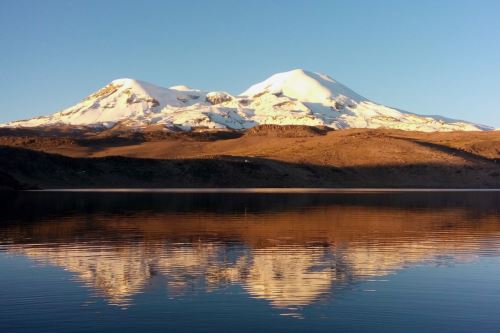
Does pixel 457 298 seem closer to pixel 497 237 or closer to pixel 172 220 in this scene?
pixel 497 237

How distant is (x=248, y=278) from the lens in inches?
1021

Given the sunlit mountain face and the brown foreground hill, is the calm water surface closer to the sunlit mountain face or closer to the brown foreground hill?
the sunlit mountain face

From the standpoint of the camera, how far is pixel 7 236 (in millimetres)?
40094

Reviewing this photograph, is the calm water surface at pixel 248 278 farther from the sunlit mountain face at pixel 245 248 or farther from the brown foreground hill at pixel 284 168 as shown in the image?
the brown foreground hill at pixel 284 168

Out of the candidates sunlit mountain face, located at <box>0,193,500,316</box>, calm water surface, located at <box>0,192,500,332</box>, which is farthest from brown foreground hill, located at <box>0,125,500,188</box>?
calm water surface, located at <box>0,192,500,332</box>

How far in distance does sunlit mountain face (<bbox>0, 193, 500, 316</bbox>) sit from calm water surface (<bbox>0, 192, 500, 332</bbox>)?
0.07 metres

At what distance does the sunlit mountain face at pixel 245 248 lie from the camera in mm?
24516

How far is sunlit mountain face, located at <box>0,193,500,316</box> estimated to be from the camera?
2452cm

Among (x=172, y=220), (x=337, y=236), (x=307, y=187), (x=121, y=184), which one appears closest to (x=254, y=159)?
(x=307, y=187)

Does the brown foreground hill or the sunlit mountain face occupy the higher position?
the brown foreground hill

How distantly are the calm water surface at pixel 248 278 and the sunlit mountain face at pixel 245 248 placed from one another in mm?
71

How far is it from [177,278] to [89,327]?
7301 mm

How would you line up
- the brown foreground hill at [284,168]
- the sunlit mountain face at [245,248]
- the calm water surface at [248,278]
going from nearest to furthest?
1. the calm water surface at [248,278]
2. the sunlit mountain face at [245,248]
3. the brown foreground hill at [284,168]

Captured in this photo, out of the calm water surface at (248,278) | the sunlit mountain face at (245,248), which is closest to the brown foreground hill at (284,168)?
the sunlit mountain face at (245,248)
